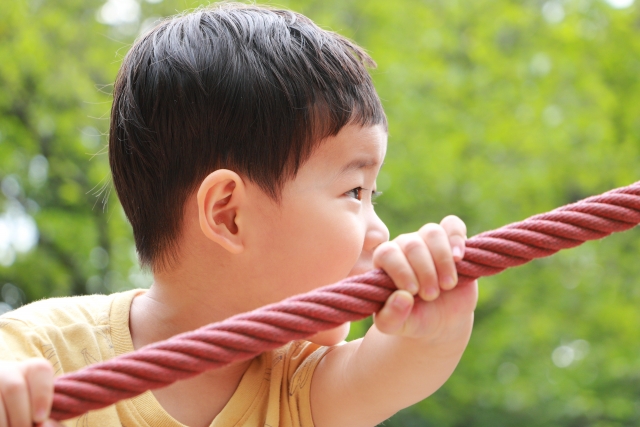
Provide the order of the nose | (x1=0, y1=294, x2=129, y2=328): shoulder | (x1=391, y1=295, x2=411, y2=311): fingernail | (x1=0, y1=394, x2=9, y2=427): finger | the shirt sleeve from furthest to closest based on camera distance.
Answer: the nose < (x1=0, y1=294, x2=129, y2=328): shoulder < the shirt sleeve < (x1=391, y1=295, x2=411, y2=311): fingernail < (x1=0, y1=394, x2=9, y2=427): finger

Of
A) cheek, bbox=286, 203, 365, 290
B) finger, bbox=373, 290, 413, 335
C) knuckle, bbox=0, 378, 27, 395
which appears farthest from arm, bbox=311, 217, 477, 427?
knuckle, bbox=0, 378, 27, 395

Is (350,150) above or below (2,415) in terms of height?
above

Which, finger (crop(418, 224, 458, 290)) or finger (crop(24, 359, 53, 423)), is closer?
finger (crop(24, 359, 53, 423))

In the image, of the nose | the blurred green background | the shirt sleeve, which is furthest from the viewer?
the blurred green background

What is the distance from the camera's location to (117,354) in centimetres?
159

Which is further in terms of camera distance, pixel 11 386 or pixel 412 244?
pixel 412 244

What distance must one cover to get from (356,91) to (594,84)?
6133 millimetres

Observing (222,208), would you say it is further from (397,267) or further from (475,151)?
(475,151)

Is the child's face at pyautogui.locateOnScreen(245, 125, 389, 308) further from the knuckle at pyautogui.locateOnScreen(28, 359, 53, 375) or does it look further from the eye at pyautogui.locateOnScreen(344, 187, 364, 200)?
the knuckle at pyautogui.locateOnScreen(28, 359, 53, 375)

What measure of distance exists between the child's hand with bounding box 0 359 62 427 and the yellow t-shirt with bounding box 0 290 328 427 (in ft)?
1.69

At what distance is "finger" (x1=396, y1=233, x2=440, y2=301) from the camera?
1.15 meters

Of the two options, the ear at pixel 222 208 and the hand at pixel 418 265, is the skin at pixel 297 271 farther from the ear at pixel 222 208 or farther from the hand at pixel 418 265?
the hand at pixel 418 265

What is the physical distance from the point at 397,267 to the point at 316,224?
1.56 feet

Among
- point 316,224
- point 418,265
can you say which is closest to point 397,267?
point 418,265
